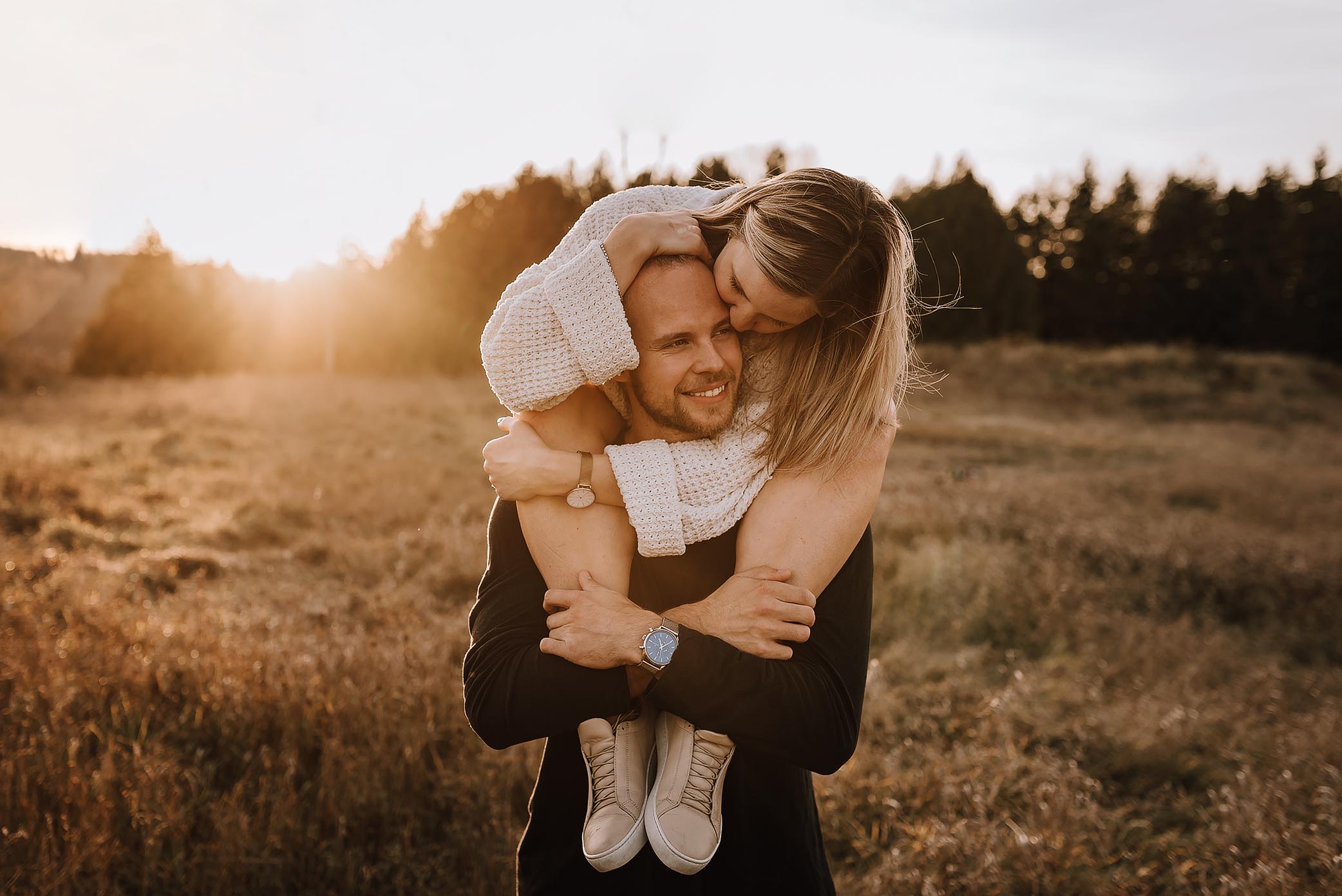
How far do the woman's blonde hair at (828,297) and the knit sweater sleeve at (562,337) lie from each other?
0.39m

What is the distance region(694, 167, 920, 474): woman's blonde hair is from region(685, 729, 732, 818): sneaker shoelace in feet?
2.34

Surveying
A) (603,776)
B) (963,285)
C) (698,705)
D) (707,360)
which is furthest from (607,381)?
(963,285)

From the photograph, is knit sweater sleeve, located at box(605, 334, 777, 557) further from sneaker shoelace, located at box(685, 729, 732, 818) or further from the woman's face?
sneaker shoelace, located at box(685, 729, 732, 818)

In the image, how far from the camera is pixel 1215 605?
6781mm

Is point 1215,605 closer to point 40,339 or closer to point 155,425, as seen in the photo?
point 155,425

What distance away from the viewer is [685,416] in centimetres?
199

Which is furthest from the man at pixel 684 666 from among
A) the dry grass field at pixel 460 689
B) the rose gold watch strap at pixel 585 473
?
the dry grass field at pixel 460 689

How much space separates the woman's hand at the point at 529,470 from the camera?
1899mm

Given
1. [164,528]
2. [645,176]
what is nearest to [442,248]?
[164,528]

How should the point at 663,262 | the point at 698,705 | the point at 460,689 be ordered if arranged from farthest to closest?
the point at 460,689 < the point at 663,262 < the point at 698,705

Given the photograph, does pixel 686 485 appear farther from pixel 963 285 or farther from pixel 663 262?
pixel 963 285

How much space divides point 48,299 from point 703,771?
216ft

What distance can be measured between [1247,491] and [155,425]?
21.0m

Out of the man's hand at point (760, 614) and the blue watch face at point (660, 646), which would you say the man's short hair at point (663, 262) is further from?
the blue watch face at point (660, 646)
